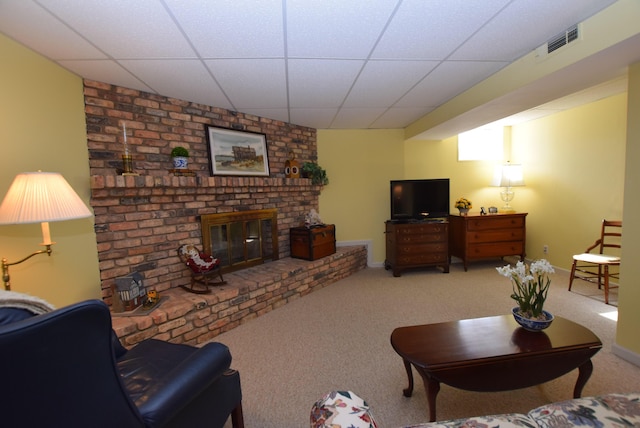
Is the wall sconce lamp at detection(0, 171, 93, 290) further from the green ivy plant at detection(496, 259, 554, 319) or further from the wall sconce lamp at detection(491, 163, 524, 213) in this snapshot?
the wall sconce lamp at detection(491, 163, 524, 213)

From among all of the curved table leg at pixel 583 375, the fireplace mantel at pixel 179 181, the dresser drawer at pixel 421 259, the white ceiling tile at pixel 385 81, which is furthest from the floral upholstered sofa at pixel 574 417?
the dresser drawer at pixel 421 259

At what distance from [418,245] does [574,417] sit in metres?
3.16

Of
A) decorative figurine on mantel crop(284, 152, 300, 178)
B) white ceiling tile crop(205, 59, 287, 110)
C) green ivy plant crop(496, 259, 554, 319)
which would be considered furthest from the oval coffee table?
decorative figurine on mantel crop(284, 152, 300, 178)

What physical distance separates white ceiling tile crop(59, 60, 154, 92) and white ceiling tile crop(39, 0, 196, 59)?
0.21 m

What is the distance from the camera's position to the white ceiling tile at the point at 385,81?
231cm

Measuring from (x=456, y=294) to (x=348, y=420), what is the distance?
3018 millimetres

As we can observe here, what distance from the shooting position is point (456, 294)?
11.2ft

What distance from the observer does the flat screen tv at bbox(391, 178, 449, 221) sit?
4.28m

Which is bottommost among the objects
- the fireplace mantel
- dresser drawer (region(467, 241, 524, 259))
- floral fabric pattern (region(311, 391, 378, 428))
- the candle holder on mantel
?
dresser drawer (region(467, 241, 524, 259))

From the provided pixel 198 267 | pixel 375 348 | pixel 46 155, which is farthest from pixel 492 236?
pixel 46 155

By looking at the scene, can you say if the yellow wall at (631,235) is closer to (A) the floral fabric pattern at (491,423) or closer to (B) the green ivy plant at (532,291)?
(B) the green ivy plant at (532,291)

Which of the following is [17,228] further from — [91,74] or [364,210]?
[364,210]

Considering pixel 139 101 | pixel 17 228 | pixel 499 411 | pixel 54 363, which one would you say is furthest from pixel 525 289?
pixel 139 101

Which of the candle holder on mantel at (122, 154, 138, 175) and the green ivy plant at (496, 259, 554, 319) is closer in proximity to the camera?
the green ivy plant at (496, 259, 554, 319)
